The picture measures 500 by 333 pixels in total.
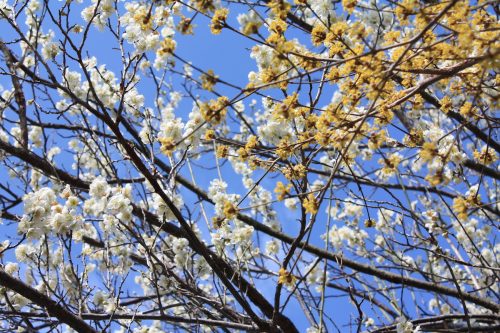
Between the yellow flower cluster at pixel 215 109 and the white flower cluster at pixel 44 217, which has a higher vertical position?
the white flower cluster at pixel 44 217

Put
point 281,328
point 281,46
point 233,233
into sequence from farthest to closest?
point 233,233
point 281,328
point 281,46

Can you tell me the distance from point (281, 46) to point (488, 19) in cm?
100

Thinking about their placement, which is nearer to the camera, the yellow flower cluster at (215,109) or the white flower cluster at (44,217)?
the yellow flower cluster at (215,109)

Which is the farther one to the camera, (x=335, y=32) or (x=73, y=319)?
(x=73, y=319)

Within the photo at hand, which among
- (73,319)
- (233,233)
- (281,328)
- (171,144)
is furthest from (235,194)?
(171,144)

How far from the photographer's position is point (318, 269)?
597 cm

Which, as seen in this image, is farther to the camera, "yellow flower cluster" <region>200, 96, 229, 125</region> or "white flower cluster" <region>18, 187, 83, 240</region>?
"white flower cluster" <region>18, 187, 83, 240</region>

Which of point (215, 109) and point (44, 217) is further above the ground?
point (44, 217)

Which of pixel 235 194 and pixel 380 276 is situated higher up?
pixel 235 194

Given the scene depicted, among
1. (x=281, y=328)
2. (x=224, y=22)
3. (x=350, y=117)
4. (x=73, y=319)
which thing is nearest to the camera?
(x=224, y=22)

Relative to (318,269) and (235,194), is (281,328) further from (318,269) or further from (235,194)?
(318,269)

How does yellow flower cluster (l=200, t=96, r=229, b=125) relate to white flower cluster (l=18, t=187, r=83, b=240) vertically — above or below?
below

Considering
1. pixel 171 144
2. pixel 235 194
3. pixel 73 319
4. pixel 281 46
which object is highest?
pixel 235 194

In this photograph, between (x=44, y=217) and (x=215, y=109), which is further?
(x=44, y=217)
